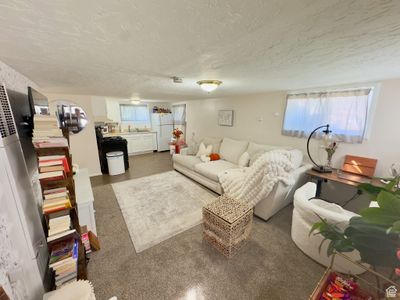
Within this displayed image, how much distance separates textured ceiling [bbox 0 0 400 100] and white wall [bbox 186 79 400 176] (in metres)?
0.94

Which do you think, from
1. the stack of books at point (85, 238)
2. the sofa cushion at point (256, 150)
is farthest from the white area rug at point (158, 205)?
the sofa cushion at point (256, 150)

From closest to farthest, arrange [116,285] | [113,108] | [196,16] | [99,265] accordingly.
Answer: [196,16]
[116,285]
[99,265]
[113,108]

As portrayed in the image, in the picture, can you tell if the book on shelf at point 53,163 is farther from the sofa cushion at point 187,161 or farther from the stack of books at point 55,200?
the sofa cushion at point 187,161

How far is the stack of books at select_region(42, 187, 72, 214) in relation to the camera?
1.27 m

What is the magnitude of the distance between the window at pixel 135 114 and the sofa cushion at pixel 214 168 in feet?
13.2

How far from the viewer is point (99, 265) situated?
5.32 feet

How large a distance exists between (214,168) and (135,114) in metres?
4.56

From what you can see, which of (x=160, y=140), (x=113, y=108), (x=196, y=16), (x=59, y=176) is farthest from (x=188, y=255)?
(x=113, y=108)

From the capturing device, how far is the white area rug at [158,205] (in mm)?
2082

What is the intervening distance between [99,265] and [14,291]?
96 centimetres

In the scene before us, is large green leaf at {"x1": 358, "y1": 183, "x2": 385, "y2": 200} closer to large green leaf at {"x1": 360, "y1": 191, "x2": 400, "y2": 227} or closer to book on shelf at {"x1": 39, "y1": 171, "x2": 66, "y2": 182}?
large green leaf at {"x1": 360, "y1": 191, "x2": 400, "y2": 227}

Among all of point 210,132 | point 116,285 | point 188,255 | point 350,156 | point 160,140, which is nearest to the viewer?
point 116,285

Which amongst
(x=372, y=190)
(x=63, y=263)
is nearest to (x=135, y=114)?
(x=63, y=263)

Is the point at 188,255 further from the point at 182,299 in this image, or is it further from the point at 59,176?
the point at 59,176
